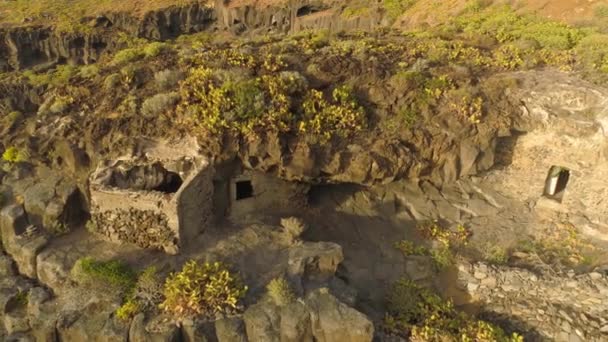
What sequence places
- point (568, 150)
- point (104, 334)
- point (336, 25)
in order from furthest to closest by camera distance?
point (336, 25), point (568, 150), point (104, 334)

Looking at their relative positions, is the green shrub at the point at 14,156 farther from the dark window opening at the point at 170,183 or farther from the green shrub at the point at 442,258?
the green shrub at the point at 442,258

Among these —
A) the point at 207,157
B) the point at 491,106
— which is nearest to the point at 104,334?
the point at 207,157

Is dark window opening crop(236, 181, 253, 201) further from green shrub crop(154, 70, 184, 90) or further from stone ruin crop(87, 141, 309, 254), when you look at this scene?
green shrub crop(154, 70, 184, 90)

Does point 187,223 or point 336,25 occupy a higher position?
point 336,25

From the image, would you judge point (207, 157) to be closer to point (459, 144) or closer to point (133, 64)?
point (133, 64)

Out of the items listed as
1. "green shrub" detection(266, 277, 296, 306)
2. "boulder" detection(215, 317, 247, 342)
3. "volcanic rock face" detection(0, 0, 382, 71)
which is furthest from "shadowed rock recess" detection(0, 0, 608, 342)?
"volcanic rock face" detection(0, 0, 382, 71)

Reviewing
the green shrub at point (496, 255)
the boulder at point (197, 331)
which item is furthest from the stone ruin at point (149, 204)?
the green shrub at point (496, 255)
